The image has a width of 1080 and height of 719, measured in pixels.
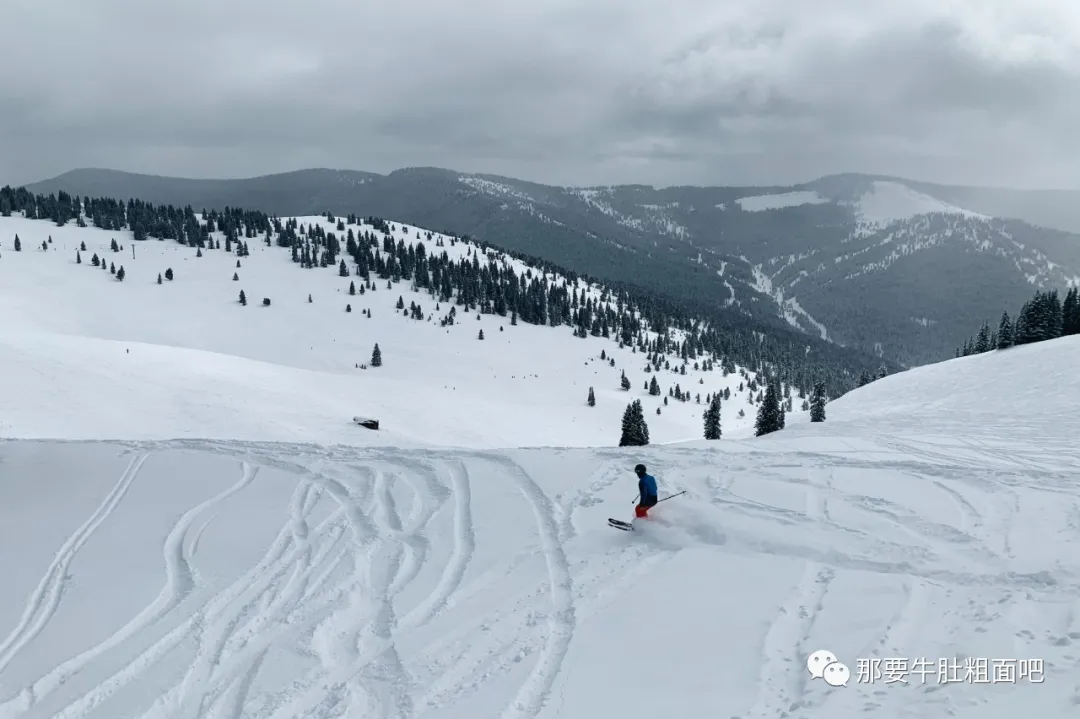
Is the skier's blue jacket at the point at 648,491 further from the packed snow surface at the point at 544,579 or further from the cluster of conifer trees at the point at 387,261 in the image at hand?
the cluster of conifer trees at the point at 387,261

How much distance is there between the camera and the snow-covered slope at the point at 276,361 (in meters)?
41.3

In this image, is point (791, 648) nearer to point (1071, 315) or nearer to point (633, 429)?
point (633, 429)

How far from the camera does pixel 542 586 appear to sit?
11.3 meters

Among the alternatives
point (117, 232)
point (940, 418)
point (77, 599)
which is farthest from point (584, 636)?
point (117, 232)

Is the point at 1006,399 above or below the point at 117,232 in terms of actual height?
below

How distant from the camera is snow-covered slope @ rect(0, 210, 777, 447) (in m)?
41.3

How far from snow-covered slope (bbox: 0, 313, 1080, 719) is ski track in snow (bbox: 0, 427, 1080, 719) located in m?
0.05

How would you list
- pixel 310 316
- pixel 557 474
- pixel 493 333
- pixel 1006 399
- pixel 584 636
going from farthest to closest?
pixel 493 333 < pixel 310 316 < pixel 1006 399 < pixel 557 474 < pixel 584 636

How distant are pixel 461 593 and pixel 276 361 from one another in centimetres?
10222

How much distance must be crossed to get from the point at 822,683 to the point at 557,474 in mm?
10313

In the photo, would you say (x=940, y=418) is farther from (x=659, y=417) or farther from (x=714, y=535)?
(x=659, y=417)

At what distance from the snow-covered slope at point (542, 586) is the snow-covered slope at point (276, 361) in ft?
78.2

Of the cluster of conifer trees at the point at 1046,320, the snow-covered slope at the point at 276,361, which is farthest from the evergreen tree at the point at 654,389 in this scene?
the cluster of conifer trees at the point at 1046,320

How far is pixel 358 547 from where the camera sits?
531 inches
